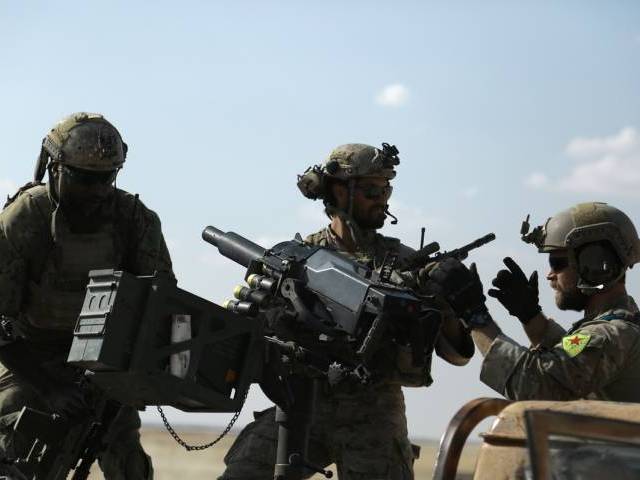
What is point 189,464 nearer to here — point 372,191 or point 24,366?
point 372,191

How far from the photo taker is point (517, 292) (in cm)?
629

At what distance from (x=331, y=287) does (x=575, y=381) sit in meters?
2.13

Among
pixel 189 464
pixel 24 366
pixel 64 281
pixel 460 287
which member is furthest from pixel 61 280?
pixel 189 464

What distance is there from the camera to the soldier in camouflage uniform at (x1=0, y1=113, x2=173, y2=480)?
745cm

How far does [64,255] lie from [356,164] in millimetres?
2244

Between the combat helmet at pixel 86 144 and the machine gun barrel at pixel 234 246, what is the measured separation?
111 centimetres

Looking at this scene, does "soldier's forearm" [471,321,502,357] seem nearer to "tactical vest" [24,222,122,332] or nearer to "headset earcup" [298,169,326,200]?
"tactical vest" [24,222,122,332]

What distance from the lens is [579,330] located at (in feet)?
19.6

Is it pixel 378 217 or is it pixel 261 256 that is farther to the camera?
pixel 378 217

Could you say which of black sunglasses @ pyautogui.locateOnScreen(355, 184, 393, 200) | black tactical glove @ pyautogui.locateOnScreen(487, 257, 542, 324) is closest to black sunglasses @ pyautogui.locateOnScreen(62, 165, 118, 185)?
black sunglasses @ pyautogui.locateOnScreen(355, 184, 393, 200)

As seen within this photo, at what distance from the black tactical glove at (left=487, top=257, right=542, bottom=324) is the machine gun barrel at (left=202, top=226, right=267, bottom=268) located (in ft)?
7.55

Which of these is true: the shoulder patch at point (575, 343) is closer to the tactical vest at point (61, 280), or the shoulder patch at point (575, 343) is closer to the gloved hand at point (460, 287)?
the gloved hand at point (460, 287)

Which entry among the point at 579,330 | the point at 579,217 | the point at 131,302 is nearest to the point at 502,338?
the point at 579,330

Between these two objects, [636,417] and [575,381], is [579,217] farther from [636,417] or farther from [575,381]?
[636,417]
